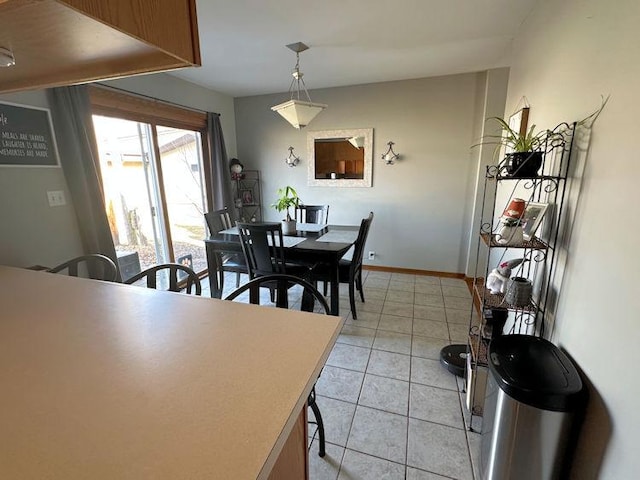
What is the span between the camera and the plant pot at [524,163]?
1.43m

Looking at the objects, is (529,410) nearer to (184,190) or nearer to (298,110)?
(298,110)

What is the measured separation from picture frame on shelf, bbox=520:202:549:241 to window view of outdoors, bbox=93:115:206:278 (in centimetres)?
323

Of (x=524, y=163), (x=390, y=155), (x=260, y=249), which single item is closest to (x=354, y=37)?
(x=390, y=155)

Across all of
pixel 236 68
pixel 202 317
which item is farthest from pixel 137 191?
pixel 202 317

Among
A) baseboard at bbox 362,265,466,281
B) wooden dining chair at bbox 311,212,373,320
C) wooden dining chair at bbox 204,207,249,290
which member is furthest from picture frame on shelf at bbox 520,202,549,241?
baseboard at bbox 362,265,466,281

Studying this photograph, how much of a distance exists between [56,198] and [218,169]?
1.99m

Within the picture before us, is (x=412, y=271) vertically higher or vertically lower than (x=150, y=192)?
lower

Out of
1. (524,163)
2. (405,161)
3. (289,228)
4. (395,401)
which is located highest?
(405,161)

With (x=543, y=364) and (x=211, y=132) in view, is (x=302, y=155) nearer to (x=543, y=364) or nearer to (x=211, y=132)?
(x=211, y=132)

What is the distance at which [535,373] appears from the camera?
1222 mm

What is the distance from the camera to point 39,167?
86.1 inches

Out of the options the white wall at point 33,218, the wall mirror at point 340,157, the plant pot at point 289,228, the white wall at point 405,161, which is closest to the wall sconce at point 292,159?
the white wall at point 405,161

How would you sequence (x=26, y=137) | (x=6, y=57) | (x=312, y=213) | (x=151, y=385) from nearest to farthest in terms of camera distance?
(x=151, y=385) < (x=6, y=57) < (x=26, y=137) < (x=312, y=213)

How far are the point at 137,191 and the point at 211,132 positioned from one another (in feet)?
4.24
